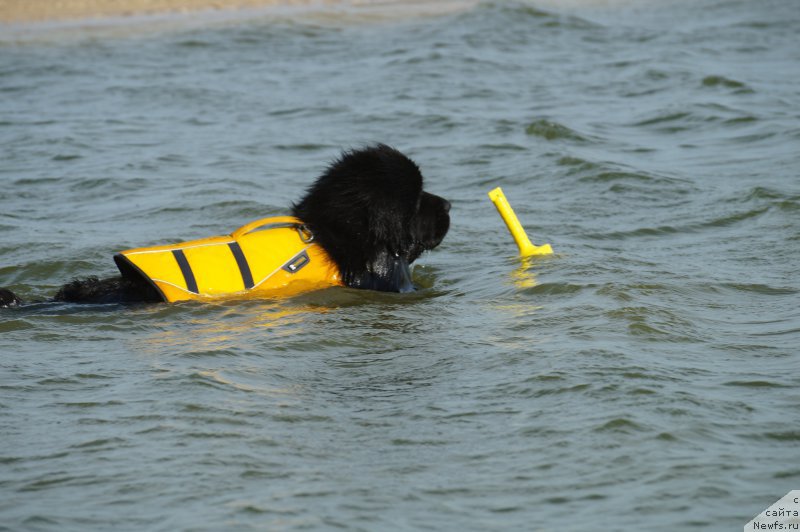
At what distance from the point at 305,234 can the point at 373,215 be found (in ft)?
1.59

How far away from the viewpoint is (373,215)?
6977 millimetres

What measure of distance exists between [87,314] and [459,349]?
2294 millimetres

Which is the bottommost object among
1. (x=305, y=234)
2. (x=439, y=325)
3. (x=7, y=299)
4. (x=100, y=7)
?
(x=439, y=325)

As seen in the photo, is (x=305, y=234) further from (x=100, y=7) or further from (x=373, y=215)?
(x=100, y=7)

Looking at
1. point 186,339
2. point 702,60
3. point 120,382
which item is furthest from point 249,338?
point 702,60

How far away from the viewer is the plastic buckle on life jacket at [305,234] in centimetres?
713

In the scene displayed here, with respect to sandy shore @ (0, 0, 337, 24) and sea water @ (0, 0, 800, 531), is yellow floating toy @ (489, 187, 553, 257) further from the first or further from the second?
sandy shore @ (0, 0, 337, 24)

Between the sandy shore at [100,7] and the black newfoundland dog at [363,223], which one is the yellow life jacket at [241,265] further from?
the sandy shore at [100,7]

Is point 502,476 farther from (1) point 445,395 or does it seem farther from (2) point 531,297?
(2) point 531,297

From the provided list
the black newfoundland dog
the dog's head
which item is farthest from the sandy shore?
the dog's head

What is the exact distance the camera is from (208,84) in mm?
16156

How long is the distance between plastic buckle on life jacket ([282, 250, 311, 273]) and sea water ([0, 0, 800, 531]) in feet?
0.81

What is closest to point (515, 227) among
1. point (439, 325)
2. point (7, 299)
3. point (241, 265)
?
point (439, 325)

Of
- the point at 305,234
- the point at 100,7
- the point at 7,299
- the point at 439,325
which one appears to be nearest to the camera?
the point at 439,325
